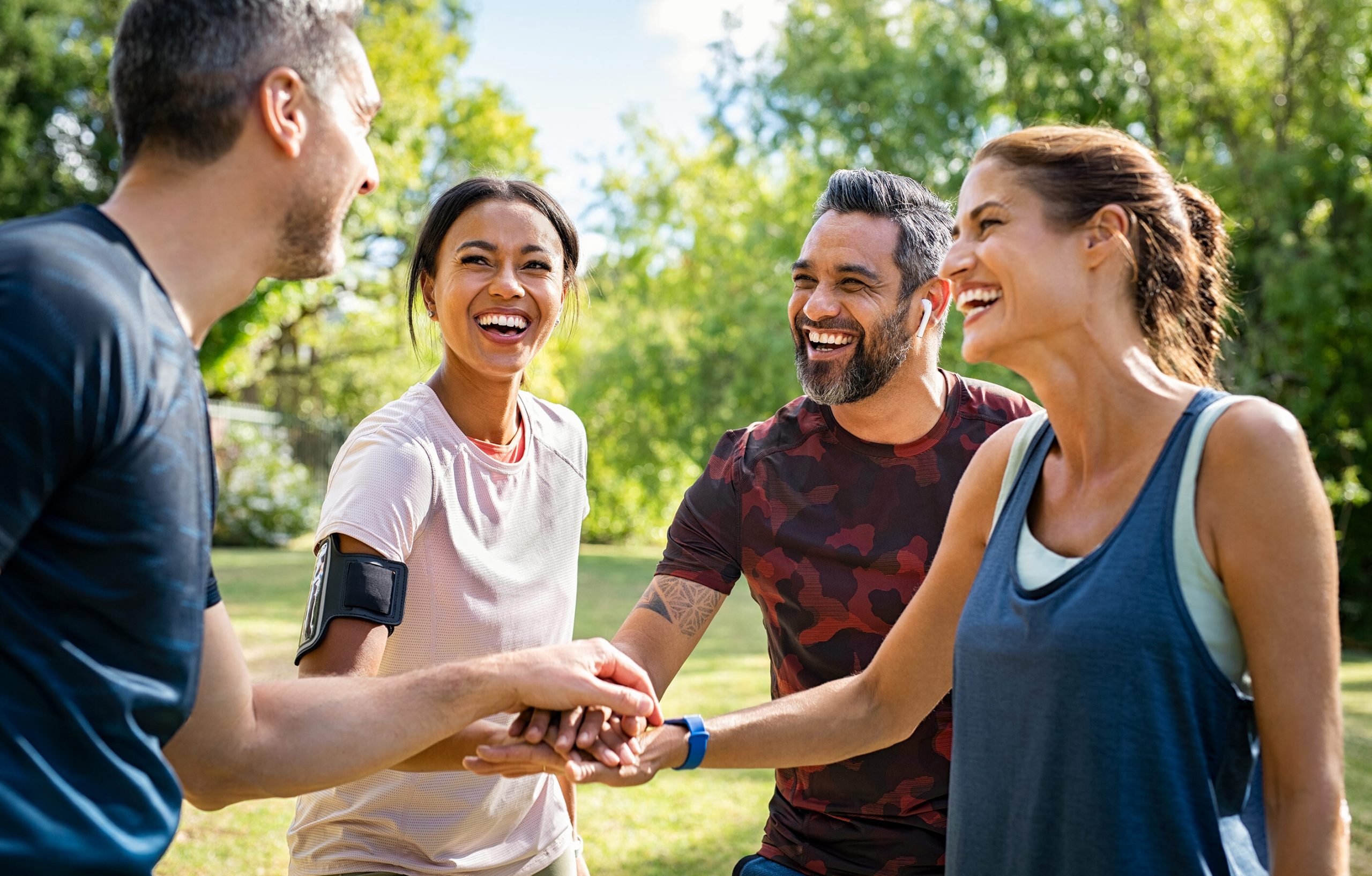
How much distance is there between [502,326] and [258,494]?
18654 millimetres

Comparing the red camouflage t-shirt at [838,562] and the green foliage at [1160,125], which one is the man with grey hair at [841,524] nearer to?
the red camouflage t-shirt at [838,562]

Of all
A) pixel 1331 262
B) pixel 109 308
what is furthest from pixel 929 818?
pixel 1331 262

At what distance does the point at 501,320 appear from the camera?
3248 millimetres

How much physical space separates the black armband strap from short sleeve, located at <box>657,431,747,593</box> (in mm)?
885

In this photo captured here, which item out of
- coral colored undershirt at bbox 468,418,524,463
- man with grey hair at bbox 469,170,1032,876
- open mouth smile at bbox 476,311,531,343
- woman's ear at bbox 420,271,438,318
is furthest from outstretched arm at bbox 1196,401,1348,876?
woman's ear at bbox 420,271,438,318

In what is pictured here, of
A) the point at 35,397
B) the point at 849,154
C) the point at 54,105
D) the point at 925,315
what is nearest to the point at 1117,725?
the point at 35,397

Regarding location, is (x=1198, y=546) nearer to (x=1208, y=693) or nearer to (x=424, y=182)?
(x=1208, y=693)

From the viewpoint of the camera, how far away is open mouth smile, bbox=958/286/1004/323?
2.22m

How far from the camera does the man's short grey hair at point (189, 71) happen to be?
1709mm

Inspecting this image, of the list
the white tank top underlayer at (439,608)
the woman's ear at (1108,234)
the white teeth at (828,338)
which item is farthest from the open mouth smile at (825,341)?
the woman's ear at (1108,234)

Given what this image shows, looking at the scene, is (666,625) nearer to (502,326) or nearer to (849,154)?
(502,326)

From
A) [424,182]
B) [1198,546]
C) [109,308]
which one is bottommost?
[1198,546]

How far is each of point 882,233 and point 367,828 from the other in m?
2.24

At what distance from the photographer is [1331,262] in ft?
56.8
